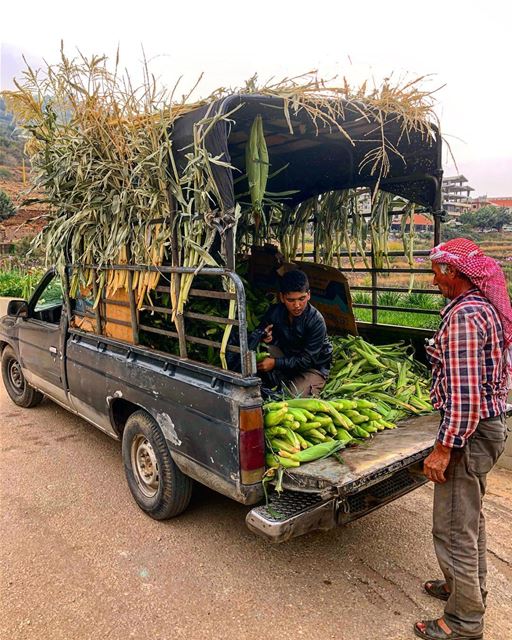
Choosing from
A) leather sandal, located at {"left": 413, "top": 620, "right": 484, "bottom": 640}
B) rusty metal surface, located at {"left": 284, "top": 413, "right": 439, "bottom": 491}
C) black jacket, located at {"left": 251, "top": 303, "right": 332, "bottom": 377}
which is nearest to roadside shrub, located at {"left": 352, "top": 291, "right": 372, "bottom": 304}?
black jacket, located at {"left": 251, "top": 303, "right": 332, "bottom": 377}

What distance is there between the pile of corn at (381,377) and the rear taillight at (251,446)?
112 cm

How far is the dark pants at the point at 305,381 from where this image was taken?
3.84 m

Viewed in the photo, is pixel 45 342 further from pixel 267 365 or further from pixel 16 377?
pixel 267 365

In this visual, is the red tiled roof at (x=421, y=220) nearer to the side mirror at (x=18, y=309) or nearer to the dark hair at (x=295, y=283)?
the dark hair at (x=295, y=283)

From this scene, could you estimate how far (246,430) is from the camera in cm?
266

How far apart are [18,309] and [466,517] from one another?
5024mm

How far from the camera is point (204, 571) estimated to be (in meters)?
2.99

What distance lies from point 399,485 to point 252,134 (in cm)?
241

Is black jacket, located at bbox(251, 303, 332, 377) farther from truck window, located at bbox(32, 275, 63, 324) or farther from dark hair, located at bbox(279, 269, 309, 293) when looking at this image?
truck window, located at bbox(32, 275, 63, 324)

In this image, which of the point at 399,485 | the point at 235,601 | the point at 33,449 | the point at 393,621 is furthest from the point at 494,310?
the point at 33,449

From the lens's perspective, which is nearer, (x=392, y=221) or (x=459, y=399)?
(x=459, y=399)

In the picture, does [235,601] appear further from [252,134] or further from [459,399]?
[252,134]

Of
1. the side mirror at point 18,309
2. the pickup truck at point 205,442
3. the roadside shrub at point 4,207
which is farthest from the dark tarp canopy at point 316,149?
the roadside shrub at point 4,207

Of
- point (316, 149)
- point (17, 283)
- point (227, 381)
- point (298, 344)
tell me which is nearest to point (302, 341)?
point (298, 344)
